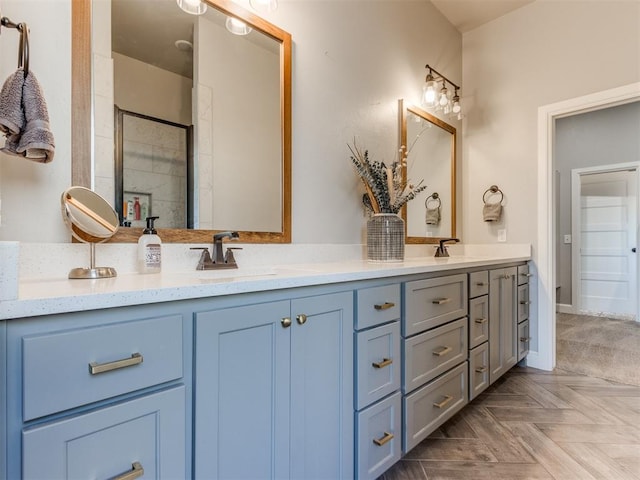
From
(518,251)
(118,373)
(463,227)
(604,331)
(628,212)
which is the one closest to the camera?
(118,373)

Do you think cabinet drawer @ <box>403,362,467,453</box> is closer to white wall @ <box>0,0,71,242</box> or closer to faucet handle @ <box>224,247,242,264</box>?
faucet handle @ <box>224,247,242,264</box>

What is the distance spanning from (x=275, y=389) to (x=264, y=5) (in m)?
1.57

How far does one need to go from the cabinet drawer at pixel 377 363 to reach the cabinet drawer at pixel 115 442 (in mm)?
642

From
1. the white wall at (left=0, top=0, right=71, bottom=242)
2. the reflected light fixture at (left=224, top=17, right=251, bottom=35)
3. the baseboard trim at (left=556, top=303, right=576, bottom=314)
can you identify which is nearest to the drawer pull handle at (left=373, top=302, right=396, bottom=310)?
the white wall at (left=0, top=0, right=71, bottom=242)

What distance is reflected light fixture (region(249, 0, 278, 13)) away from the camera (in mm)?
1577

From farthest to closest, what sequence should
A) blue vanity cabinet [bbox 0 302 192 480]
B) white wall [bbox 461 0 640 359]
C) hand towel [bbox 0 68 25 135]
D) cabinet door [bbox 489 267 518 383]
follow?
white wall [bbox 461 0 640 359] → cabinet door [bbox 489 267 518 383] → hand towel [bbox 0 68 25 135] → blue vanity cabinet [bbox 0 302 192 480]

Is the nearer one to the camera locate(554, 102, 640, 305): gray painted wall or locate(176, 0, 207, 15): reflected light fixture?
locate(176, 0, 207, 15): reflected light fixture

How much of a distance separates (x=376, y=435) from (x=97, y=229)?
1.18 meters

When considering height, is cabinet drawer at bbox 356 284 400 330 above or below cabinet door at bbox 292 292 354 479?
above

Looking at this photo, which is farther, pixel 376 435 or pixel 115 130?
pixel 376 435

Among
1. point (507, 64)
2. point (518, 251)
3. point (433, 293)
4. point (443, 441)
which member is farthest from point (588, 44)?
point (443, 441)

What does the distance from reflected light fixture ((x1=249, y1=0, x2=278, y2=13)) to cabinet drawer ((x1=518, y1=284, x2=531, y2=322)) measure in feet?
7.70

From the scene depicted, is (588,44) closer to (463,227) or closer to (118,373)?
(463,227)

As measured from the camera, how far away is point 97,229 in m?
1.06
